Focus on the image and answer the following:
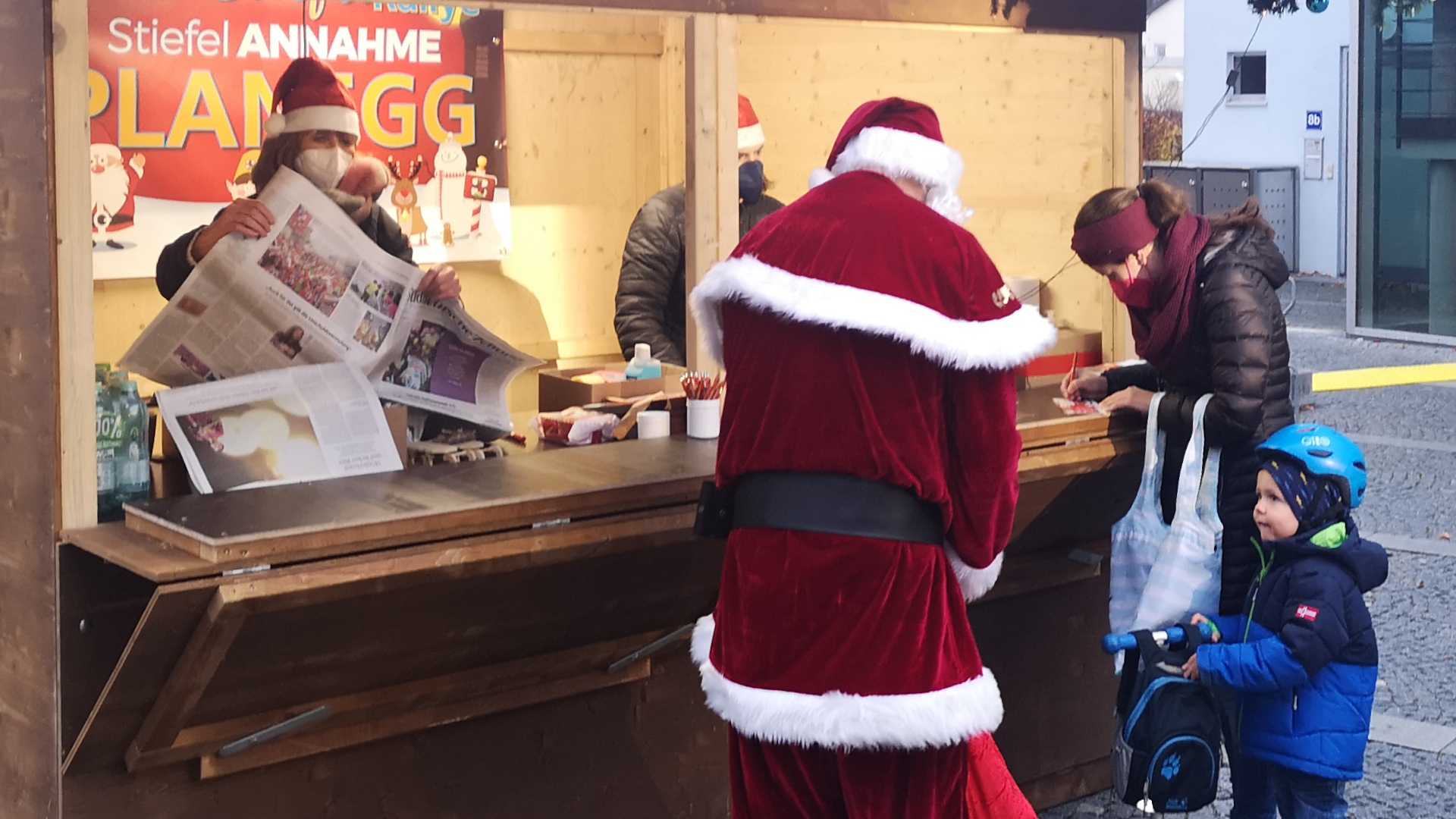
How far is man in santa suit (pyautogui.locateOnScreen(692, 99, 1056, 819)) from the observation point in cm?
270

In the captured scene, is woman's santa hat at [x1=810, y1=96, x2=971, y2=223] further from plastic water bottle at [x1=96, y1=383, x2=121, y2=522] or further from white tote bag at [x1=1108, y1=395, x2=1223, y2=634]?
plastic water bottle at [x1=96, y1=383, x2=121, y2=522]

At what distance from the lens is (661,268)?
16.5ft

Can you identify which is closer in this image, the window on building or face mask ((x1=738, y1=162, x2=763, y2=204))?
face mask ((x1=738, y1=162, x2=763, y2=204))

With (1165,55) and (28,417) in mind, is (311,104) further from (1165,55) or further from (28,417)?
(1165,55)

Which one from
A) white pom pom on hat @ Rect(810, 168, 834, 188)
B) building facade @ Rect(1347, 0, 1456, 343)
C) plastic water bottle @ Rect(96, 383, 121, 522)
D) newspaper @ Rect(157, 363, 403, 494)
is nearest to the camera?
white pom pom on hat @ Rect(810, 168, 834, 188)

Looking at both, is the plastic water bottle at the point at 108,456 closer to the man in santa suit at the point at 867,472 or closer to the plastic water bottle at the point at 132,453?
the plastic water bottle at the point at 132,453

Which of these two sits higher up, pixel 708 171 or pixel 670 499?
pixel 708 171

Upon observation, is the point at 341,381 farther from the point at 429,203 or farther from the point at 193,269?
the point at 429,203

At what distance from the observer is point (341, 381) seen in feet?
11.3

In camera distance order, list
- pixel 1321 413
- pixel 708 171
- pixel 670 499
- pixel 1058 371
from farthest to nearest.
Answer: pixel 1321 413, pixel 1058 371, pixel 708 171, pixel 670 499

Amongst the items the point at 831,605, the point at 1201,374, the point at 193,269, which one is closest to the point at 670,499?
the point at 831,605

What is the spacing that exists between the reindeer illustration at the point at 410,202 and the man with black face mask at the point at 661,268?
3.02 feet

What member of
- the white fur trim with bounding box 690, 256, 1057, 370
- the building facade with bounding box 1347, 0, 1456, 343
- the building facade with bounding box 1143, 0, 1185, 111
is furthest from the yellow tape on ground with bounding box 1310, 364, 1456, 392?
the building facade with bounding box 1143, 0, 1185, 111

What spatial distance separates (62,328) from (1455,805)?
368 centimetres
